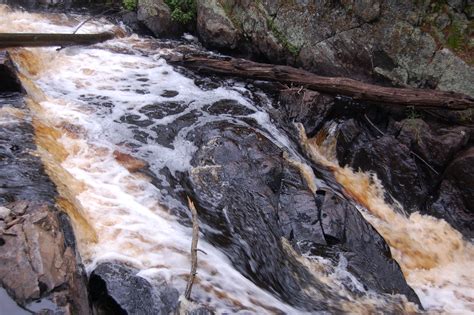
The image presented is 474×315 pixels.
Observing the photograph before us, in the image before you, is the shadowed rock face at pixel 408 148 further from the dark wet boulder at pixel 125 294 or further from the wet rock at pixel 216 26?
the dark wet boulder at pixel 125 294

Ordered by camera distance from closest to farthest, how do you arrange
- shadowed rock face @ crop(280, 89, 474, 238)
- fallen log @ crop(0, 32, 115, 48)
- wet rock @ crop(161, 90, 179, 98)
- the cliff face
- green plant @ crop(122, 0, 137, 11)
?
shadowed rock face @ crop(280, 89, 474, 238) < fallen log @ crop(0, 32, 115, 48) < the cliff face < wet rock @ crop(161, 90, 179, 98) < green plant @ crop(122, 0, 137, 11)

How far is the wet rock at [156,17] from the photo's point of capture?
11.4 meters

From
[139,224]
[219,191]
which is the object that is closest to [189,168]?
[219,191]

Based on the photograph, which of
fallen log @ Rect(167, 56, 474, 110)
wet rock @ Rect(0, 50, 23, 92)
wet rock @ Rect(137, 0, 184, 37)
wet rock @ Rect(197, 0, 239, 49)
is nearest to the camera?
wet rock @ Rect(0, 50, 23, 92)

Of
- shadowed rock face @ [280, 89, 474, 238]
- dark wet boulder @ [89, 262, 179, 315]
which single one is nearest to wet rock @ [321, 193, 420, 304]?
shadowed rock face @ [280, 89, 474, 238]

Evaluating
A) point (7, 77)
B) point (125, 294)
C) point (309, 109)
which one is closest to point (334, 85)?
point (309, 109)

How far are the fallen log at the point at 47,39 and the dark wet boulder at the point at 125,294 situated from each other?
250 inches

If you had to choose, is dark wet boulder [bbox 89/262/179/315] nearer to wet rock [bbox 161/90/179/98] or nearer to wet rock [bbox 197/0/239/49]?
wet rock [bbox 161/90/179/98]

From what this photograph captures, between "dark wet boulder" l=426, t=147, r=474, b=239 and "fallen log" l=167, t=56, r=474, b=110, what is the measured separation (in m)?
1.04

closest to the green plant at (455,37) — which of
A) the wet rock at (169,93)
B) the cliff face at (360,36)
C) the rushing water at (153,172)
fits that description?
the cliff face at (360,36)

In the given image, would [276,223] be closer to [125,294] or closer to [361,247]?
[361,247]

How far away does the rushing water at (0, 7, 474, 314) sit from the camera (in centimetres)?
432

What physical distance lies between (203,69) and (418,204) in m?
5.56

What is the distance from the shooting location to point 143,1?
11.5 m
